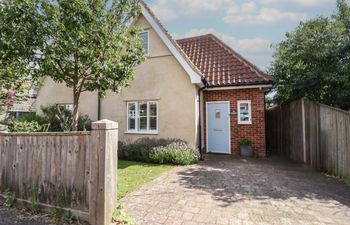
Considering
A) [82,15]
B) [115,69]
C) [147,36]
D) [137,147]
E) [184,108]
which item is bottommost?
[137,147]

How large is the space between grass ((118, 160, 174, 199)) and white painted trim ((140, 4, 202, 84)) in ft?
13.5

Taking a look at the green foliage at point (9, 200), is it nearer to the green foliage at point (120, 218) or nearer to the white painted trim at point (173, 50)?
the green foliage at point (120, 218)

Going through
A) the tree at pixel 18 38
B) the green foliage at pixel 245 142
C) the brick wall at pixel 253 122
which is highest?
the tree at pixel 18 38

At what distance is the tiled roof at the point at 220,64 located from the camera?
10516mm

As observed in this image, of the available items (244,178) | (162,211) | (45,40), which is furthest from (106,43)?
(244,178)

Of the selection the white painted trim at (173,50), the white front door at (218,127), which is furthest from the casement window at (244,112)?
the white painted trim at (173,50)

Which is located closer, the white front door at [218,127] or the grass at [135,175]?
the grass at [135,175]

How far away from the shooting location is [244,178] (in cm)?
679

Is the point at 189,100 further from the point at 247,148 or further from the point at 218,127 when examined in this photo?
the point at 247,148

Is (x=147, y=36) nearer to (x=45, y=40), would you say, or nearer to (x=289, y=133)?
(x=45, y=40)

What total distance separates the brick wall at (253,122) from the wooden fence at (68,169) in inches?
310

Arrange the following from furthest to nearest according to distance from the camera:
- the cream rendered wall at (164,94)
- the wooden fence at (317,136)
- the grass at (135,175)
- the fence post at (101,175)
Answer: the cream rendered wall at (164,94)
the wooden fence at (317,136)
the grass at (135,175)
the fence post at (101,175)

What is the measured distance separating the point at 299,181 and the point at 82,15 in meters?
8.19

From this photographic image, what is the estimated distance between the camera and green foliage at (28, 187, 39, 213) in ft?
14.0
